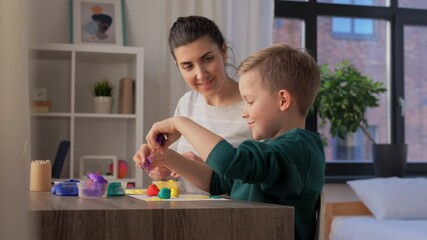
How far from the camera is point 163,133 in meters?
1.47

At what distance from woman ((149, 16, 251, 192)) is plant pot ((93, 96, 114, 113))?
133 centimetres

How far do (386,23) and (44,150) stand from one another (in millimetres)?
2395

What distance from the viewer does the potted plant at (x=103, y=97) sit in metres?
3.68

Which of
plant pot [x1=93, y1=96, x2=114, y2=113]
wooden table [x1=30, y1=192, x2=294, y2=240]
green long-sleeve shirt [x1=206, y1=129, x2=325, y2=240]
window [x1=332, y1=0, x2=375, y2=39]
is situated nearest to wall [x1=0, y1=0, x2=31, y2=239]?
wooden table [x1=30, y1=192, x2=294, y2=240]

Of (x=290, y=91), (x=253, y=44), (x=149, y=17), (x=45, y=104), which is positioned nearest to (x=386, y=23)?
(x=253, y=44)

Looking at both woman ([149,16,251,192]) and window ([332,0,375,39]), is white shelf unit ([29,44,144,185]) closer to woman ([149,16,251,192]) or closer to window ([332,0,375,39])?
woman ([149,16,251,192])

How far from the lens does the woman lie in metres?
2.26

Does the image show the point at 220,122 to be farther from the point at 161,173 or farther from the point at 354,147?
the point at 354,147

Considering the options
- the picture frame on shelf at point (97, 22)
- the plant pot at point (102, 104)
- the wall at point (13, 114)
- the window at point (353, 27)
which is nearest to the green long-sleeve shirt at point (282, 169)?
the wall at point (13, 114)

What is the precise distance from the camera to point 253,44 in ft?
13.3

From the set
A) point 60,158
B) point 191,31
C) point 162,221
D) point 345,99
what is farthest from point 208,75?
point 345,99

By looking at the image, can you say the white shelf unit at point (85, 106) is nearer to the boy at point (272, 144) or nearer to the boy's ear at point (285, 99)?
the boy at point (272, 144)

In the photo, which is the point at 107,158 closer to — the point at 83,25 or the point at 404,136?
the point at 83,25

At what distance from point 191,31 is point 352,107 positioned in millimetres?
2172
